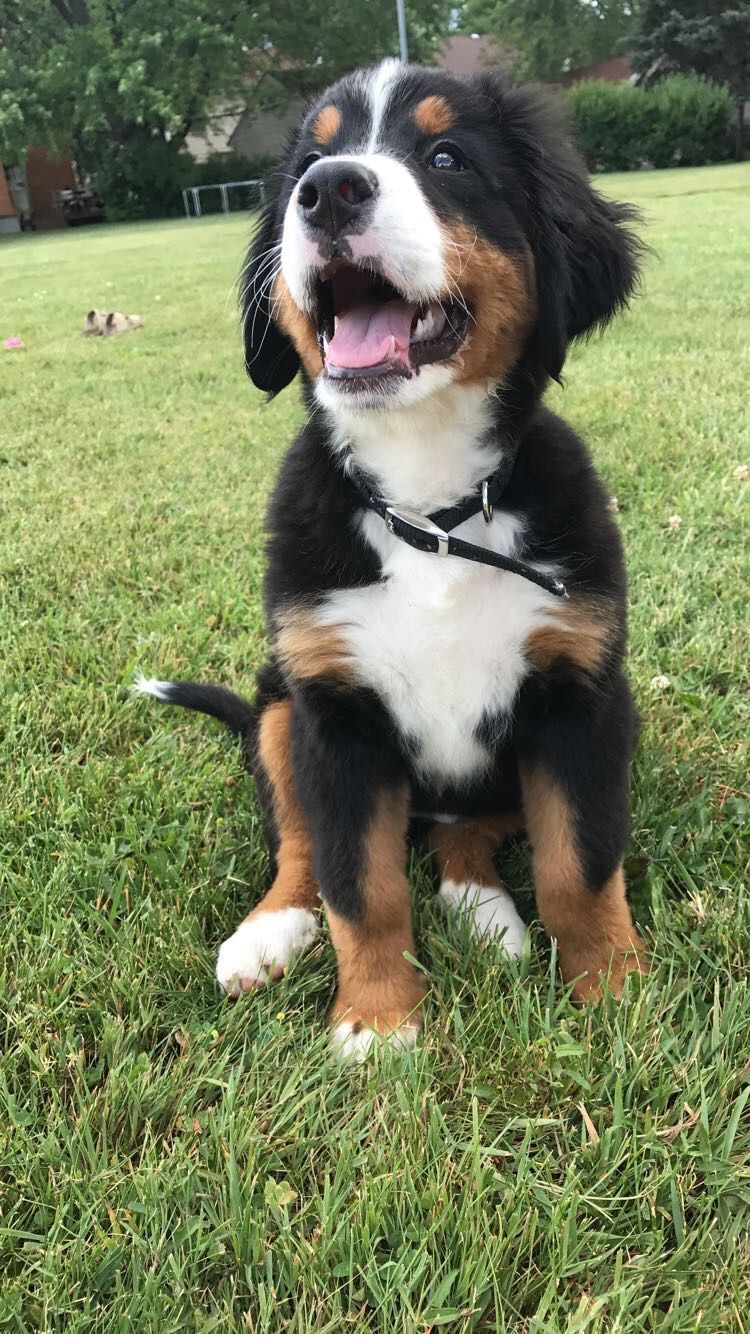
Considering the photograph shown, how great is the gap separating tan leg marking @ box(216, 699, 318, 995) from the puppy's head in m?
0.73

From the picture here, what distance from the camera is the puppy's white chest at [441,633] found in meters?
1.72

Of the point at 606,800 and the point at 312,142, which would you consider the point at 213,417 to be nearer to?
the point at 312,142

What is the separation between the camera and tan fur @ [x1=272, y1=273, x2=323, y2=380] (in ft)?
5.90

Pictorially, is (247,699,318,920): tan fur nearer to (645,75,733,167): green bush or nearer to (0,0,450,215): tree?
(645,75,733,167): green bush

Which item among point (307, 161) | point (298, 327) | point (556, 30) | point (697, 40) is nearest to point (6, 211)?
point (697, 40)

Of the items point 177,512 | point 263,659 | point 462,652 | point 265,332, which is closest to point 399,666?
point 462,652

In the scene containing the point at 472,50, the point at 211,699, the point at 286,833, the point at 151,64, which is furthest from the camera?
the point at 472,50

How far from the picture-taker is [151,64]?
31422 mm

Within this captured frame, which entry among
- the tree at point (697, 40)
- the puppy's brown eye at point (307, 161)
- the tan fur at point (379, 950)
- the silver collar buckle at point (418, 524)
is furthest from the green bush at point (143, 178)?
the tan fur at point (379, 950)

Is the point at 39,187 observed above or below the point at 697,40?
below

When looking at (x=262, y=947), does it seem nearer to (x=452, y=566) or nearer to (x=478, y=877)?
(x=478, y=877)

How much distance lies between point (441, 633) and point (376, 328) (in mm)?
553

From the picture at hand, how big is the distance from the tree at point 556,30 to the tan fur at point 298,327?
48.3 meters

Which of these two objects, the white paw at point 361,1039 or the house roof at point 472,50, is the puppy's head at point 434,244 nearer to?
the white paw at point 361,1039
